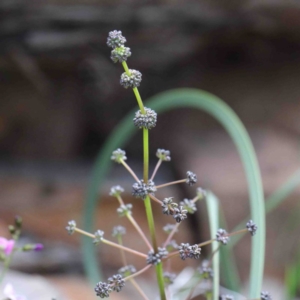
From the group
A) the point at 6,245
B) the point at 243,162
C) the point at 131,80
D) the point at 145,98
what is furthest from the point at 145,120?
the point at 145,98

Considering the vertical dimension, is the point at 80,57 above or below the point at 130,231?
above

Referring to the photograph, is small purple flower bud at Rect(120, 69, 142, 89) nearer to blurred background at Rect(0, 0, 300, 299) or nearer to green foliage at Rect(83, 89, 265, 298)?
green foliage at Rect(83, 89, 265, 298)

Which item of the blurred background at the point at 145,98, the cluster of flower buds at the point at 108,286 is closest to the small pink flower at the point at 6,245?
the cluster of flower buds at the point at 108,286

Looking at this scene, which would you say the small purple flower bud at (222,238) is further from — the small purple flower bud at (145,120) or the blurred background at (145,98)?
the blurred background at (145,98)

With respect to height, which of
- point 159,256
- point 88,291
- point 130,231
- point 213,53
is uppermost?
point 213,53

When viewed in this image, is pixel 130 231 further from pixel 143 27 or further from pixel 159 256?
pixel 159 256

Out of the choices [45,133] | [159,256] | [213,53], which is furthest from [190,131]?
[159,256]

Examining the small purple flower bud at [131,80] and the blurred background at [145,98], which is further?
the blurred background at [145,98]

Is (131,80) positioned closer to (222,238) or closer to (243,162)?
(222,238)

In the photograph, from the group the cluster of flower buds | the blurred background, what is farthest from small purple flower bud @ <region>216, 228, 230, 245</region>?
the blurred background
